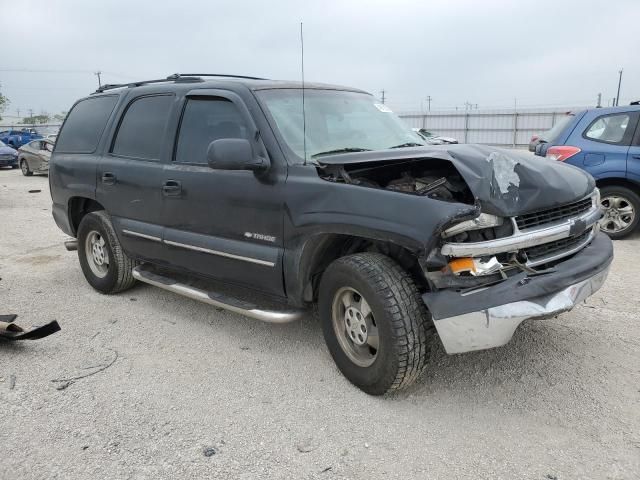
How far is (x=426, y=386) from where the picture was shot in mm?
3344

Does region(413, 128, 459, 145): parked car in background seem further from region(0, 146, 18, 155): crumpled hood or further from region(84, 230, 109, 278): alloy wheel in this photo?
region(0, 146, 18, 155): crumpled hood

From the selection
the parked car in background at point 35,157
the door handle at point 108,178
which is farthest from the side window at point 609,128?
the parked car in background at point 35,157

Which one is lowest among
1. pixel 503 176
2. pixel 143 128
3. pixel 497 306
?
pixel 497 306

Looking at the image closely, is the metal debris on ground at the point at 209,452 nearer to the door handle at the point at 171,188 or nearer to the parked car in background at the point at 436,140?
the door handle at the point at 171,188

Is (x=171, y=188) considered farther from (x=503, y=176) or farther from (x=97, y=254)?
(x=503, y=176)

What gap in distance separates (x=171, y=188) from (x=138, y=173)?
0.54 meters

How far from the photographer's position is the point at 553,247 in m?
3.11

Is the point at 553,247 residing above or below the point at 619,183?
above

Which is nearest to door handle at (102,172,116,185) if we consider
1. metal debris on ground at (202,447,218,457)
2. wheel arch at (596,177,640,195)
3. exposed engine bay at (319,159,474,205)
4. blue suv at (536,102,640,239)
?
exposed engine bay at (319,159,474,205)

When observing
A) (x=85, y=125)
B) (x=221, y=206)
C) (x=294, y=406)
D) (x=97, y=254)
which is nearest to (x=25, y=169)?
(x=85, y=125)

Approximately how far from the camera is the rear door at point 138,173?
175 inches

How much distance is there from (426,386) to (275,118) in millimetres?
2042

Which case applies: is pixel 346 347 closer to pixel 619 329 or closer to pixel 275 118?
pixel 275 118

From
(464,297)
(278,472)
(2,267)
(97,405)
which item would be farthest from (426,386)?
(2,267)
